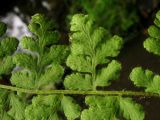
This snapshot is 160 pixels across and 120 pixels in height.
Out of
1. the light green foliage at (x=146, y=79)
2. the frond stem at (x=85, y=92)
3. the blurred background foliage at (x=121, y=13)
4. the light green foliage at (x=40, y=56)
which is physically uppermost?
the blurred background foliage at (x=121, y=13)

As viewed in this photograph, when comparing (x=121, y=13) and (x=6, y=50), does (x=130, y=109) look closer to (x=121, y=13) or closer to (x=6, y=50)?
(x=6, y=50)

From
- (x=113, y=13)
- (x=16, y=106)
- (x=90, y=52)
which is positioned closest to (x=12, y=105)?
(x=16, y=106)

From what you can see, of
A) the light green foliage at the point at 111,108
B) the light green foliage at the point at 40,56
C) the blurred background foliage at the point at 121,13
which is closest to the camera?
the light green foliage at the point at 111,108

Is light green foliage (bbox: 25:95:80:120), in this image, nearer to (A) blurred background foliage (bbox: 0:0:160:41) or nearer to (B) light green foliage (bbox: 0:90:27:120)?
(B) light green foliage (bbox: 0:90:27:120)

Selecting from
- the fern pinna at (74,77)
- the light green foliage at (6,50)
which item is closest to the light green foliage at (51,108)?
the fern pinna at (74,77)

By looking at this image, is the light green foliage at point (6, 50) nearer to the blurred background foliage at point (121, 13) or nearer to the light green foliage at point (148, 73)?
the light green foliage at point (148, 73)

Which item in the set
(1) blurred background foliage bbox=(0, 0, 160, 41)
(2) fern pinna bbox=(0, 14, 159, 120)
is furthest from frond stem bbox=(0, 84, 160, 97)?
(1) blurred background foliage bbox=(0, 0, 160, 41)
